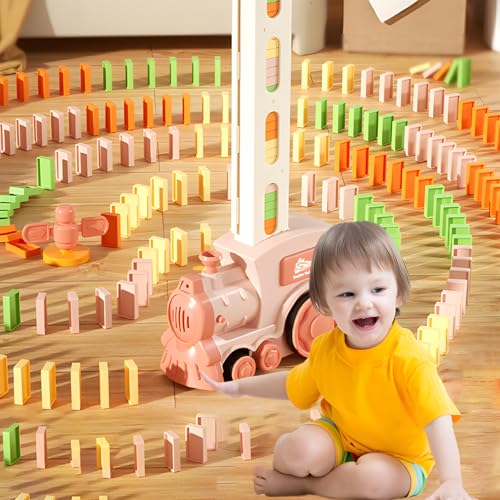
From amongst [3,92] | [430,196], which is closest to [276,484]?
[430,196]

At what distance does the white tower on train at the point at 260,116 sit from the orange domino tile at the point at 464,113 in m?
1.18

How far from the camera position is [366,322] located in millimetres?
1811

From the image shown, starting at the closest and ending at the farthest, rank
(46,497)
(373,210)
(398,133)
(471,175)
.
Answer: (46,497)
(373,210)
(471,175)
(398,133)

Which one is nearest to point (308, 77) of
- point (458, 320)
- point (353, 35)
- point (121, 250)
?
point (353, 35)

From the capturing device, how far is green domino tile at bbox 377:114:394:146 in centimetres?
338

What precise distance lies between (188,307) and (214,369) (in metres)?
0.12

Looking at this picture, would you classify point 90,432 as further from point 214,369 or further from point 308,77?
point 308,77

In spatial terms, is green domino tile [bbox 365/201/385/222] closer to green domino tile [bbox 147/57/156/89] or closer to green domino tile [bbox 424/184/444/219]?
green domino tile [bbox 424/184/444/219]

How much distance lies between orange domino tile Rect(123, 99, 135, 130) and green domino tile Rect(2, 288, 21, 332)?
1003mm

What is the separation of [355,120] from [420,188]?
1.45ft

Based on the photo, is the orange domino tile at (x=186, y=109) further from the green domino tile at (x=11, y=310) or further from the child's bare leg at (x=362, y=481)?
the child's bare leg at (x=362, y=481)

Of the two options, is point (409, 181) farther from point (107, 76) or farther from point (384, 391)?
point (384, 391)

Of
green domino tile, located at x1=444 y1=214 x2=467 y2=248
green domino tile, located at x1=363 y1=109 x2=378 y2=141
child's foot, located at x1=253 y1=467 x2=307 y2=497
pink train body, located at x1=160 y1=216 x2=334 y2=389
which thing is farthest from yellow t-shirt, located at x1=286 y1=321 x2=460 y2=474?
green domino tile, located at x1=363 y1=109 x2=378 y2=141

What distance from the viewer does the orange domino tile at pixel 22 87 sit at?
369 cm
